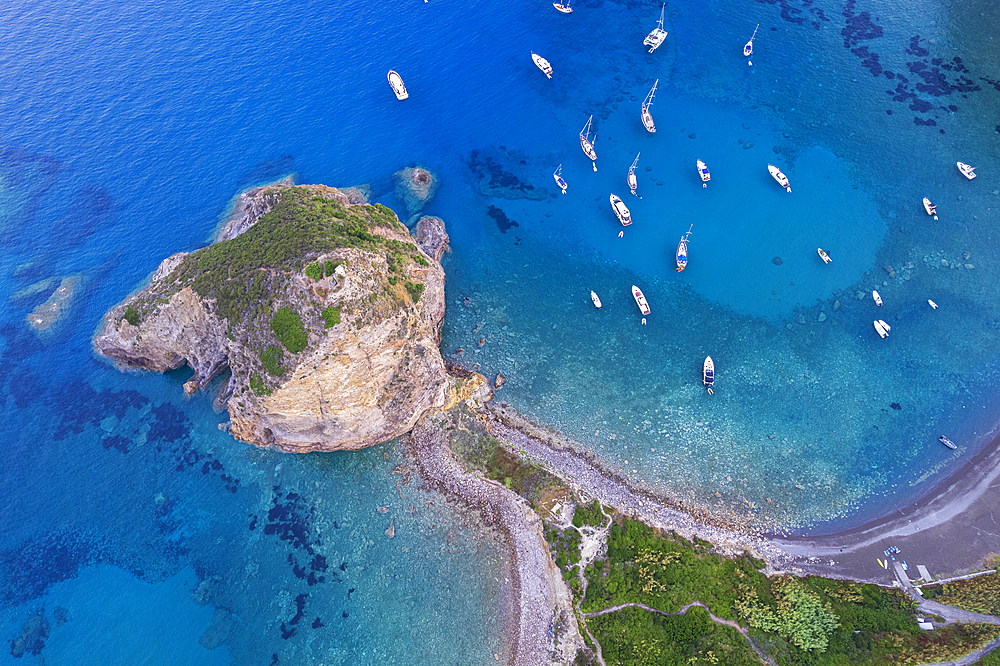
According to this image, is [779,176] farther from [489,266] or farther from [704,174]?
[489,266]

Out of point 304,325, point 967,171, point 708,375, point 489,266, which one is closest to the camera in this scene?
point 304,325

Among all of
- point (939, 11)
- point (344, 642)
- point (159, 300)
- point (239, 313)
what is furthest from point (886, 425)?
point (159, 300)

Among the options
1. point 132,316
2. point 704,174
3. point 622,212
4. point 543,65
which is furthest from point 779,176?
point 132,316

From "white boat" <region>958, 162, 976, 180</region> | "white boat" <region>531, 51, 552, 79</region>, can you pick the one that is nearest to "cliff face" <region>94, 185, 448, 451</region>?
"white boat" <region>531, 51, 552, 79</region>

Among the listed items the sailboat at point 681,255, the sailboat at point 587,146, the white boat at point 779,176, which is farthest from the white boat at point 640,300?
the white boat at point 779,176

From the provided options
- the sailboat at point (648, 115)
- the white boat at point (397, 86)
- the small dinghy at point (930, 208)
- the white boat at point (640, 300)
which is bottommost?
the white boat at point (640, 300)

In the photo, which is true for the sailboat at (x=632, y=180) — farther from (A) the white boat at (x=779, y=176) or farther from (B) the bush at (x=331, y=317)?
(B) the bush at (x=331, y=317)

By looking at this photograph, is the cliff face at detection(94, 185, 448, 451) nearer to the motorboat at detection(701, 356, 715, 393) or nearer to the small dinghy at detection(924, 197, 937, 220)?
the motorboat at detection(701, 356, 715, 393)
